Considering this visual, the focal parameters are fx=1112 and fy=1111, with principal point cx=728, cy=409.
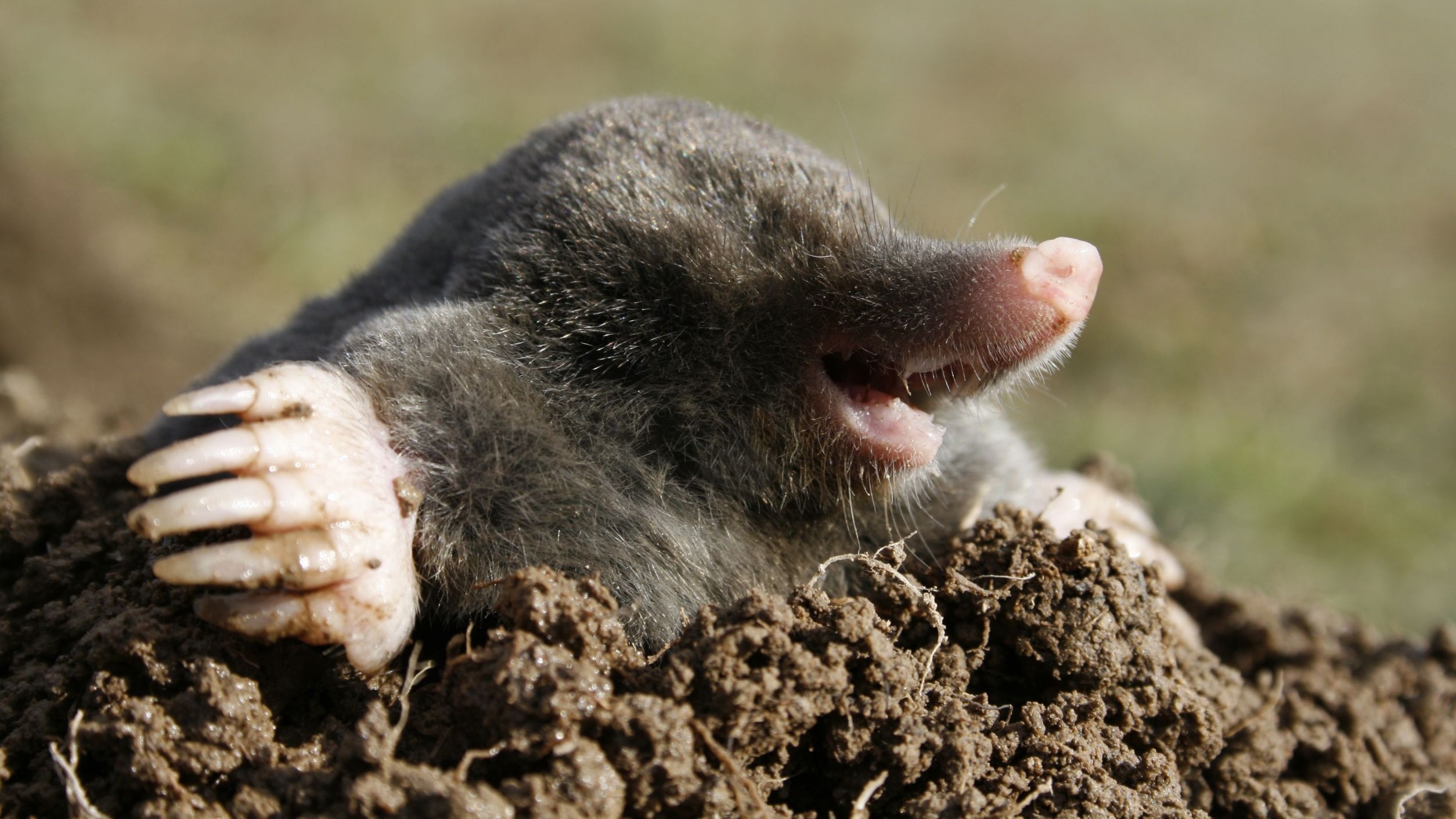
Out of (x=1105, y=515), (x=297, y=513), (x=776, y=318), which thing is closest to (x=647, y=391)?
(x=776, y=318)

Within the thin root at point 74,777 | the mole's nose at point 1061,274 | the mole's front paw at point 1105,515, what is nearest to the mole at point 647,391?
the mole's nose at point 1061,274

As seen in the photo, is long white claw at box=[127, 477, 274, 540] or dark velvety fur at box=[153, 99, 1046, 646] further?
dark velvety fur at box=[153, 99, 1046, 646]

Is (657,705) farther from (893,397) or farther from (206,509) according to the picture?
(893,397)

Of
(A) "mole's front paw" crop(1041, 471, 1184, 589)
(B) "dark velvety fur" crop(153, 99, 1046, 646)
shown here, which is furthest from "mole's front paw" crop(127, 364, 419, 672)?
(A) "mole's front paw" crop(1041, 471, 1184, 589)

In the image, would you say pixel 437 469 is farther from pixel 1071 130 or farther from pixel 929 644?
pixel 1071 130

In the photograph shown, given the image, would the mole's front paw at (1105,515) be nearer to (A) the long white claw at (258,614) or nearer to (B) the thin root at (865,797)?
(B) the thin root at (865,797)

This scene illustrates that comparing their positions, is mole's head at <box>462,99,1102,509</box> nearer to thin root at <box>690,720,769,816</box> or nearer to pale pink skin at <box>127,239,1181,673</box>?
pale pink skin at <box>127,239,1181,673</box>

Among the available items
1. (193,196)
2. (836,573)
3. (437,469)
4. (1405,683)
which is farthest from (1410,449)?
(193,196)
